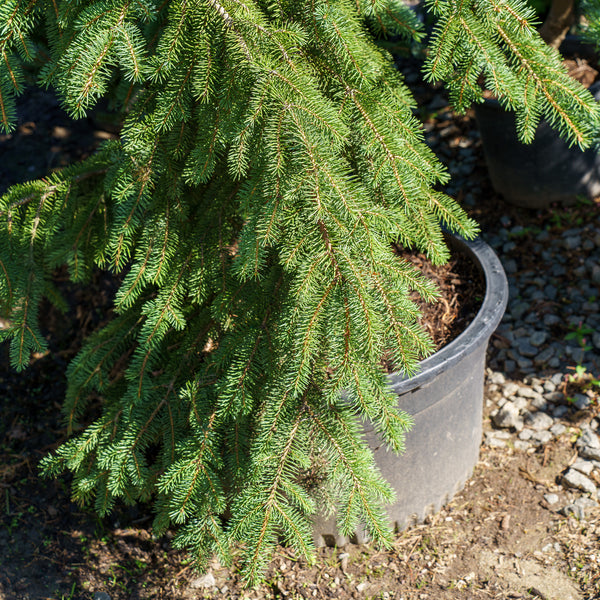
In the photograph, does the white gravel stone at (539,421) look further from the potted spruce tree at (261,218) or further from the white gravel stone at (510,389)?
the potted spruce tree at (261,218)

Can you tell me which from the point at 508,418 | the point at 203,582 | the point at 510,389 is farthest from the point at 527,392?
the point at 203,582

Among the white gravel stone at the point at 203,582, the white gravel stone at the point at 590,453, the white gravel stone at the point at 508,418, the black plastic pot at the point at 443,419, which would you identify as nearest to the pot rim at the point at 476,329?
the black plastic pot at the point at 443,419

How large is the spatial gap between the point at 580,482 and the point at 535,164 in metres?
1.71

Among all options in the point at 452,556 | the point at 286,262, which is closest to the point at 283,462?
the point at 286,262

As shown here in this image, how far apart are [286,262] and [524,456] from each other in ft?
5.61

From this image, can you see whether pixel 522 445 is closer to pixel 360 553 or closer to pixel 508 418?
pixel 508 418

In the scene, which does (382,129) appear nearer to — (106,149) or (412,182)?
(412,182)

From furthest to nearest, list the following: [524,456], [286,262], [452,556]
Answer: [524,456], [452,556], [286,262]

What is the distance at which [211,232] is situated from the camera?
6.24 ft

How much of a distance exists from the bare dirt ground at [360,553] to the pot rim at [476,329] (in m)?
0.73

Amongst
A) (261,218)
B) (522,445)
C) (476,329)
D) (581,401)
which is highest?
(261,218)

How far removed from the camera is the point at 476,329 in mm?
2107

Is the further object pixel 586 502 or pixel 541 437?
pixel 541 437

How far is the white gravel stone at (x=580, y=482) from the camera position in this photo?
95.9 inches
